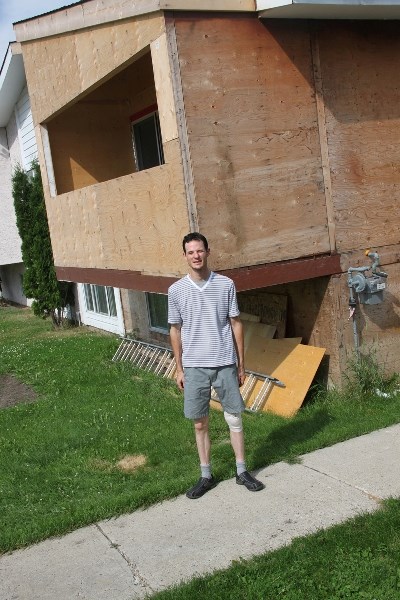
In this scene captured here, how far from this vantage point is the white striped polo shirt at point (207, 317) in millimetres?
4367

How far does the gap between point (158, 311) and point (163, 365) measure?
1806 millimetres

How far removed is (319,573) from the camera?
335 cm

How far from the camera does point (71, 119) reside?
8883 millimetres

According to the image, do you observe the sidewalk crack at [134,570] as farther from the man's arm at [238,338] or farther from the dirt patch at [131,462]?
the man's arm at [238,338]

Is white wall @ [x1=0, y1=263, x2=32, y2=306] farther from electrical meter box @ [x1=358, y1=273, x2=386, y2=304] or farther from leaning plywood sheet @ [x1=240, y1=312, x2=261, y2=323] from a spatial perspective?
electrical meter box @ [x1=358, y1=273, x2=386, y2=304]

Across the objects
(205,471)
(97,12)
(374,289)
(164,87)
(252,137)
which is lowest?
(205,471)

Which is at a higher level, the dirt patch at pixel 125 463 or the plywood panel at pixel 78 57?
the plywood panel at pixel 78 57

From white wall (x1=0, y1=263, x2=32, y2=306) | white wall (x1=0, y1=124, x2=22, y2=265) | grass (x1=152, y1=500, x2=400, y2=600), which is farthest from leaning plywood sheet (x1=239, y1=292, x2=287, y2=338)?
white wall (x1=0, y1=263, x2=32, y2=306)

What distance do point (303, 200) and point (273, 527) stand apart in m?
3.28

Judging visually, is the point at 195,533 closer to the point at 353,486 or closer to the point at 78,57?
the point at 353,486

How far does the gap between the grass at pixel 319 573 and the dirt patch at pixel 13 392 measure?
16.5 feet

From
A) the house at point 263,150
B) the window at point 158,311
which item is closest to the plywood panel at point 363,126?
the house at point 263,150

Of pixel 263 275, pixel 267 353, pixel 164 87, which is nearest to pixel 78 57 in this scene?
pixel 164 87

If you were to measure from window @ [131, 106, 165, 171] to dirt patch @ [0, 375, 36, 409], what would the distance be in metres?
3.58
